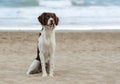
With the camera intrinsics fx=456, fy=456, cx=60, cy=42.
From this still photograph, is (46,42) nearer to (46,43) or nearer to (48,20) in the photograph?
(46,43)

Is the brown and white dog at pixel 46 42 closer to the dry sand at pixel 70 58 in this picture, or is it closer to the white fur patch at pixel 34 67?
the white fur patch at pixel 34 67

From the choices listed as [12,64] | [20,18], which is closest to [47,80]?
[12,64]

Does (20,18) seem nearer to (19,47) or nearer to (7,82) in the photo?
(19,47)

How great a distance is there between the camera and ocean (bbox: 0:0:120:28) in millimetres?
20969

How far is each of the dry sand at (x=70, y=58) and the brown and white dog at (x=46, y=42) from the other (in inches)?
8.4

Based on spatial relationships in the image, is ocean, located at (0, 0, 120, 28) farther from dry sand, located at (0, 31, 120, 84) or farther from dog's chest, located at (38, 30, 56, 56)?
dog's chest, located at (38, 30, 56, 56)

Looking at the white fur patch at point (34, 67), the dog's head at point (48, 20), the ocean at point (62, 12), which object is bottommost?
the ocean at point (62, 12)

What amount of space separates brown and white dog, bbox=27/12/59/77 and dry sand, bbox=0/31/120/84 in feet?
0.70

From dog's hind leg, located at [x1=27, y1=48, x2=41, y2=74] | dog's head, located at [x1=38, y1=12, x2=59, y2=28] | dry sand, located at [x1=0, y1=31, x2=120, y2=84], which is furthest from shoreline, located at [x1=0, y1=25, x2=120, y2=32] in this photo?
dog's head, located at [x1=38, y1=12, x2=59, y2=28]

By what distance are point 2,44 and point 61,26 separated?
21.2 ft

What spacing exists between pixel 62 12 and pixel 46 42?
62.2 feet

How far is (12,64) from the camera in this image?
9375 mm

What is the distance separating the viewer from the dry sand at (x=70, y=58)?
770cm

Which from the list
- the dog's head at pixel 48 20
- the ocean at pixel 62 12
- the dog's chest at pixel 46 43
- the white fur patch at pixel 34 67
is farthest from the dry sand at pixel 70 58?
the ocean at pixel 62 12
